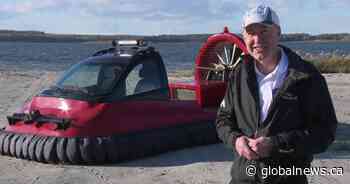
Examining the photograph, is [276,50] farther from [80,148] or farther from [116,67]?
[116,67]

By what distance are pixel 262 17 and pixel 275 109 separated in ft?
1.41

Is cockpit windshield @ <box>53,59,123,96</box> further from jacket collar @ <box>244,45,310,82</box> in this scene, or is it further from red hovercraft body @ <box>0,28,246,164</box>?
jacket collar @ <box>244,45,310,82</box>

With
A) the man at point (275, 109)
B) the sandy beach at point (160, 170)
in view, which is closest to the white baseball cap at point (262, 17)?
the man at point (275, 109)

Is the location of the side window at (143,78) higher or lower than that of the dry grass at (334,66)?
higher

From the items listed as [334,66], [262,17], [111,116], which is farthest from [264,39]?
[334,66]

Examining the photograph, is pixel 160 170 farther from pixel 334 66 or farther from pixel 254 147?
pixel 334 66

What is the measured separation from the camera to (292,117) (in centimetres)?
309

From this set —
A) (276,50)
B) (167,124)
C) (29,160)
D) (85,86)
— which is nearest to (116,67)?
(85,86)

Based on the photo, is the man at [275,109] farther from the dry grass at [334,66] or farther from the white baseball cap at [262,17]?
the dry grass at [334,66]

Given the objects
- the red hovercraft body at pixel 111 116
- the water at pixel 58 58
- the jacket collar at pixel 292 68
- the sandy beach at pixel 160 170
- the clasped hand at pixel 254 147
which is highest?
the jacket collar at pixel 292 68

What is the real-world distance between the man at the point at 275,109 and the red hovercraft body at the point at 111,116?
4172 mm

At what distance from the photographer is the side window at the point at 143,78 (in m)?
8.15

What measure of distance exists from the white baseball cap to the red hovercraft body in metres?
4.31

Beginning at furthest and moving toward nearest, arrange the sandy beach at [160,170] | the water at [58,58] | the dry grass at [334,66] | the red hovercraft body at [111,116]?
the water at [58,58] → the dry grass at [334,66] → the red hovercraft body at [111,116] → the sandy beach at [160,170]
